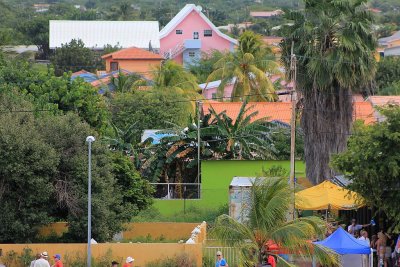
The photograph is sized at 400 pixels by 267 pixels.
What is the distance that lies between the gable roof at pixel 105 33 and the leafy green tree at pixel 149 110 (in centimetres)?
6278

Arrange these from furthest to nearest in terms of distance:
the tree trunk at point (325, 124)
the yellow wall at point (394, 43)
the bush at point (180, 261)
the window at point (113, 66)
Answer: the yellow wall at point (394, 43)
the window at point (113, 66)
the tree trunk at point (325, 124)
the bush at point (180, 261)

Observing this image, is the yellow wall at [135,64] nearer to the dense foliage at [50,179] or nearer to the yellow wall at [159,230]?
the yellow wall at [159,230]

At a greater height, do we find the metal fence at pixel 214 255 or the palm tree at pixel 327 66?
the palm tree at pixel 327 66

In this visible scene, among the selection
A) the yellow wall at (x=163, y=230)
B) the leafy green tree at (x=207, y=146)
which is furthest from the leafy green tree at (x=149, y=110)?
the yellow wall at (x=163, y=230)

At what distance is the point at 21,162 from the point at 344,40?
14.0m

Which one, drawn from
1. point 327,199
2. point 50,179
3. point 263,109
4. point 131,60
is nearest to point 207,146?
point 263,109

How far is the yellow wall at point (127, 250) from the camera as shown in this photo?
3055 cm

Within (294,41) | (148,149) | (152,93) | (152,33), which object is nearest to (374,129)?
(294,41)

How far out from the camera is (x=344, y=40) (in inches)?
1614

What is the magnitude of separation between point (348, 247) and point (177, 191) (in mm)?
20693

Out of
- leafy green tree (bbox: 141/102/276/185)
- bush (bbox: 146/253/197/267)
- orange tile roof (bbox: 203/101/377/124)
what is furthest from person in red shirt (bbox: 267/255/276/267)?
orange tile roof (bbox: 203/101/377/124)

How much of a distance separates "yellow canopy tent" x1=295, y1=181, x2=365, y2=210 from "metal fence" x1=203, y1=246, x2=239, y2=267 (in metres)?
3.26

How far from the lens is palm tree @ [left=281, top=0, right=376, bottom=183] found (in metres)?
41.0

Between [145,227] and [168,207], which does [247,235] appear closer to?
[145,227]
